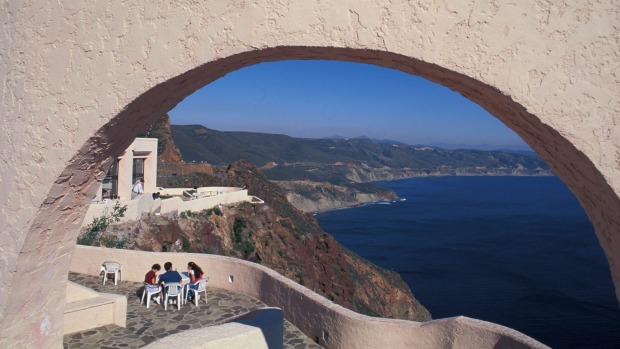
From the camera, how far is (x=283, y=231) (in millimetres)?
23156

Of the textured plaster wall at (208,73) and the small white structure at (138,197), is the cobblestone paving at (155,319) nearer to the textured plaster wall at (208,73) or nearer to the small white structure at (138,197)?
the textured plaster wall at (208,73)

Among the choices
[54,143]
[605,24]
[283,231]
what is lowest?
[283,231]

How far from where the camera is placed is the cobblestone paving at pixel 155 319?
203 inches

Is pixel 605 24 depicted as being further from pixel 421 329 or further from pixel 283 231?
pixel 283 231

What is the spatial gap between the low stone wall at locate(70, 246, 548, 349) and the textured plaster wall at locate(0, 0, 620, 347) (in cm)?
254

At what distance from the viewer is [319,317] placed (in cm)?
554

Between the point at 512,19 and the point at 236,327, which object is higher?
the point at 512,19

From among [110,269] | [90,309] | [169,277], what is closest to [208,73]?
[90,309]

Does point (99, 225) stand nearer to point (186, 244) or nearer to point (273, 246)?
point (186, 244)

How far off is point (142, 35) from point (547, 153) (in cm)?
188

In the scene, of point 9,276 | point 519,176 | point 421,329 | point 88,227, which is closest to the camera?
point 9,276

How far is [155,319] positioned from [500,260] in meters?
41.6

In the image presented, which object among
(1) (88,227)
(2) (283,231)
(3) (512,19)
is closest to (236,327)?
(3) (512,19)

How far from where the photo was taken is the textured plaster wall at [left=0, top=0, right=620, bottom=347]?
1.84 metres
